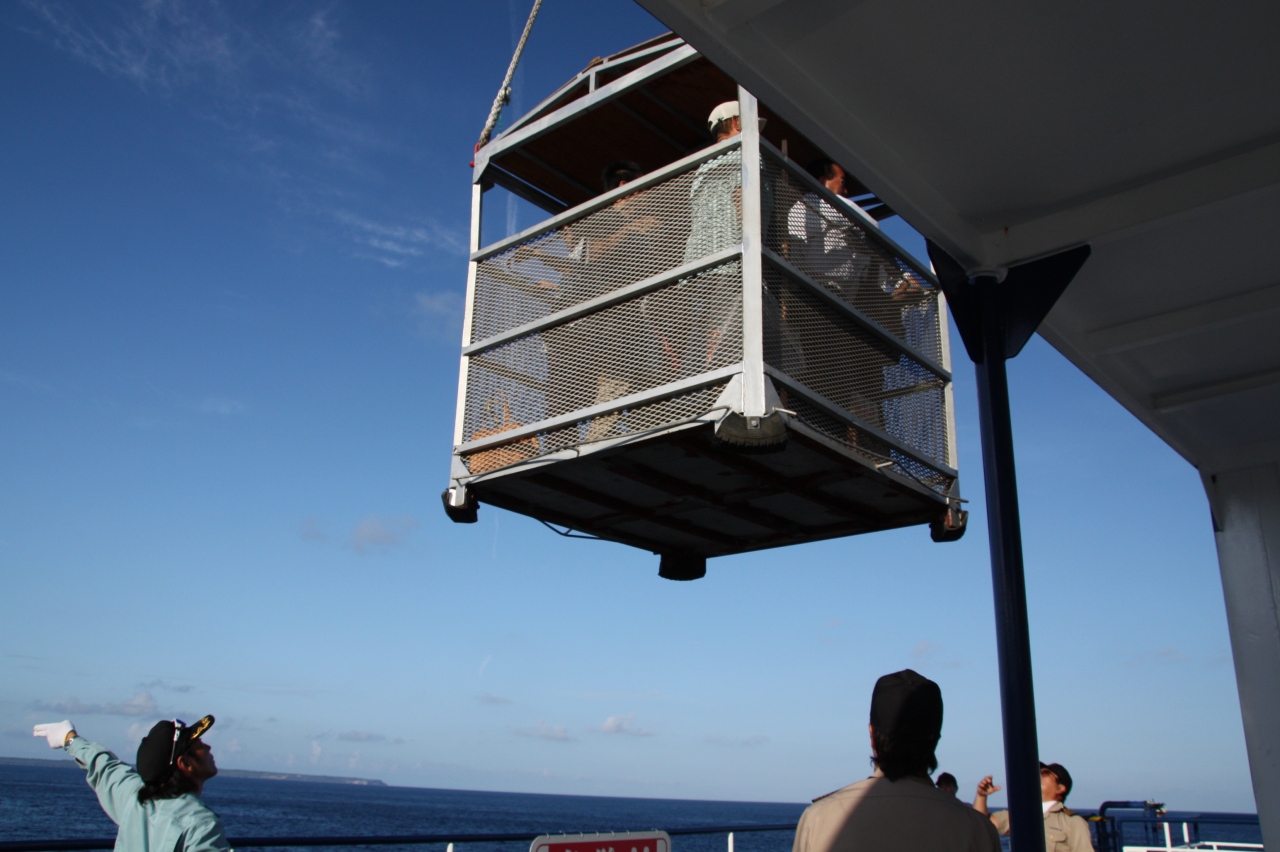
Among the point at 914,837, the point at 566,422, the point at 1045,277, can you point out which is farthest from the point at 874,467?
the point at 914,837

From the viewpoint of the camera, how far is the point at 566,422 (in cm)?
625

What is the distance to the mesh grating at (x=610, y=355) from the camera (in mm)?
5648

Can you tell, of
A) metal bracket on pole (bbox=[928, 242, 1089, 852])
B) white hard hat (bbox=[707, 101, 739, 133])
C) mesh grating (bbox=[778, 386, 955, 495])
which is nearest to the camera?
metal bracket on pole (bbox=[928, 242, 1089, 852])

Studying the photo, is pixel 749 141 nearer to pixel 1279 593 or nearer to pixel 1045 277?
pixel 1045 277

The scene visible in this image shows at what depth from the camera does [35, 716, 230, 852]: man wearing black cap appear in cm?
385

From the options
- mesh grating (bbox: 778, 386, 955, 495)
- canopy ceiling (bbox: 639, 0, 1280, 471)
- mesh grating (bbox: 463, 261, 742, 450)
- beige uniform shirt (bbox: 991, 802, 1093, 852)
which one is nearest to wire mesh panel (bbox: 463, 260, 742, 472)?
mesh grating (bbox: 463, 261, 742, 450)

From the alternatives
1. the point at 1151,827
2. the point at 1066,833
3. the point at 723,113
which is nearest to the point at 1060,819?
the point at 1066,833

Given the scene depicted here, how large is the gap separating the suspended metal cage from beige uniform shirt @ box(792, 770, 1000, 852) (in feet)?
9.47

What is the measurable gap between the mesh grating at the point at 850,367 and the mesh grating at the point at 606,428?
19.6 inches

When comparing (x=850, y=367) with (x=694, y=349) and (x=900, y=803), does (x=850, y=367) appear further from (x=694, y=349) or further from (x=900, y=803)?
(x=900, y=803)

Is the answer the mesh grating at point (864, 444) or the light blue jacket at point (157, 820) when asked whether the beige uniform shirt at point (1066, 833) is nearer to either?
the mesh grating at point (864, 444)

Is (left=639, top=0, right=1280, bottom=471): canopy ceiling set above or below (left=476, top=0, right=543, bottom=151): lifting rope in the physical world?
below

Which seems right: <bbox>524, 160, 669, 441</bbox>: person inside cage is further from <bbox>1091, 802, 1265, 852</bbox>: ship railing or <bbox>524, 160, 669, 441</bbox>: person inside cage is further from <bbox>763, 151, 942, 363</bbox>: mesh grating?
<bbox>1091, 802, 1265, 852</bbox>: ship railing

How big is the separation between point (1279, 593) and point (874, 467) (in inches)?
136
